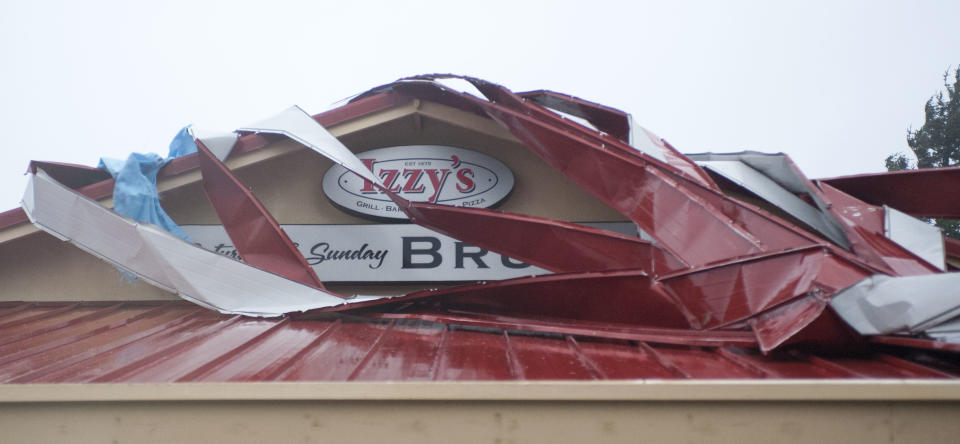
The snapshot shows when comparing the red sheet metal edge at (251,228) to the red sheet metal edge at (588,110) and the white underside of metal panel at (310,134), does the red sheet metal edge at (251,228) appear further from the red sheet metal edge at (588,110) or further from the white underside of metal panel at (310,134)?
the red sheet metal edge at (588,110)

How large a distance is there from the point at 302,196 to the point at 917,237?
205 inches

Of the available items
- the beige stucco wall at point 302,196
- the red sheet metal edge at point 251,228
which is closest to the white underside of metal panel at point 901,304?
the beige stucco wall at point 302,196

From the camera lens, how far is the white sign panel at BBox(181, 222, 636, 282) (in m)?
4.89

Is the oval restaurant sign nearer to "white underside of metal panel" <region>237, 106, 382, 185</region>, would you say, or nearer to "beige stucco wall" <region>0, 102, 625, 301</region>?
"beige stucco wall" <region>0, 102, 625, 301</region>

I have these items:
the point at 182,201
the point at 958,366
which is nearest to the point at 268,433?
the point at 958,366

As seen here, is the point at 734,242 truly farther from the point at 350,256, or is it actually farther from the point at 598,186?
the point at 350,256

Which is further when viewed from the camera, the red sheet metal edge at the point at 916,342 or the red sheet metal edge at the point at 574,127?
the red sheet metal edge at the point at 574,127

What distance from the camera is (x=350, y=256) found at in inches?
195

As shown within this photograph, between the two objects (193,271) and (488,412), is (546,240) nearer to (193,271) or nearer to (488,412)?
(488,412)

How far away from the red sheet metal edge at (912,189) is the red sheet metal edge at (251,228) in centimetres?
469

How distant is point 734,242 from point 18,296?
6.50 m

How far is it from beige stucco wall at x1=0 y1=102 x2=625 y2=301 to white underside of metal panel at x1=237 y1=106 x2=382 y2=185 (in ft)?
0.84

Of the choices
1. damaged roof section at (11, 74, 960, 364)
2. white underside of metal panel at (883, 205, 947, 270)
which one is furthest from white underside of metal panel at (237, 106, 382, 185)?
white underside of metal panel at (883, 205, 947, 270)

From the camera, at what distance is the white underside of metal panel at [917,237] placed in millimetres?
3332
